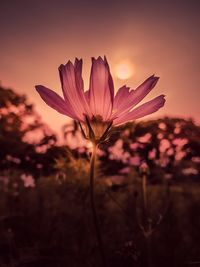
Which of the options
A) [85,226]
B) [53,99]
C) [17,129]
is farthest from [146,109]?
[17,129]

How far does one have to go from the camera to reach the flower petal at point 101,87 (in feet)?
1.58

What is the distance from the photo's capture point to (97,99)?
0.49m

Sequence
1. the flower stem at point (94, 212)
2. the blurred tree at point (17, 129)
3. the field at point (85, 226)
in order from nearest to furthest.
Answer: the flower stem at point (94, 212), the field at point (85, 226), the blurred tree at point (17, 129)

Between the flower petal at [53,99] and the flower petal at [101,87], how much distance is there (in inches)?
2.0

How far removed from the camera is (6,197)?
3.90 metres

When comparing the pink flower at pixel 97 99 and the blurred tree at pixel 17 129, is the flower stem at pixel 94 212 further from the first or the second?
the blurred tree at pixel 17 129

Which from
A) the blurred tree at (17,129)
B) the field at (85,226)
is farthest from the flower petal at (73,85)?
the blurred tree at (17,129)

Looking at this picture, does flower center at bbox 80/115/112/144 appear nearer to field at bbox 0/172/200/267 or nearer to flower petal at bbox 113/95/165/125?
flower petal at bbox 113/95/165/125

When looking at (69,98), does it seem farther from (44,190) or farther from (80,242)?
(44,190)

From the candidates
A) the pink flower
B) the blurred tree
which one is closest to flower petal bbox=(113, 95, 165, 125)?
the pink flower

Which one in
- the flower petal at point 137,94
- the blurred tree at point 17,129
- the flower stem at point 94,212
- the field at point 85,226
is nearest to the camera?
the flower stem at point 94,212

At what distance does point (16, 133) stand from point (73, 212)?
259 inches

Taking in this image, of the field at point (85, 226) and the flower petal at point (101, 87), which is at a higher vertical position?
the flower petal at point (101, 87)

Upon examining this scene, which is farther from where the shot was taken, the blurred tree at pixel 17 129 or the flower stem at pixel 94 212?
the blurred tree at pixel 17 129
